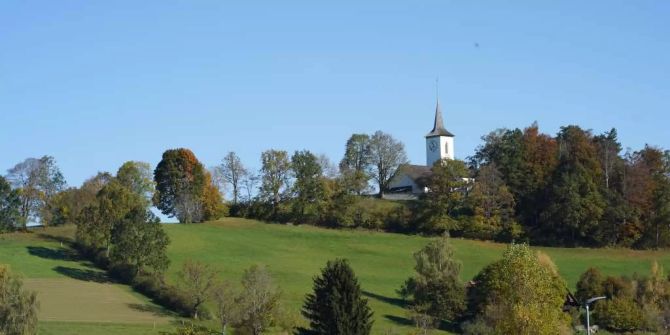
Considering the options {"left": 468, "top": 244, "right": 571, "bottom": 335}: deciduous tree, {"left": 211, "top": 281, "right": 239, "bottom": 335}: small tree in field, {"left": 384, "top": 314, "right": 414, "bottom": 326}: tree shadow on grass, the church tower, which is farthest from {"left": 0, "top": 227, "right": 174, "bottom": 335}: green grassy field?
the church tower

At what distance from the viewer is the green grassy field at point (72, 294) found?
6912 centimetres

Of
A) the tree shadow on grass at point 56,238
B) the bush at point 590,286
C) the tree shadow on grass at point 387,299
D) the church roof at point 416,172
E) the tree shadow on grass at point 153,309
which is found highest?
the church roof at point 416,172

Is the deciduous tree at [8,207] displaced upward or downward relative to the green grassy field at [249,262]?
upward

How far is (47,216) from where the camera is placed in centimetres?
12150

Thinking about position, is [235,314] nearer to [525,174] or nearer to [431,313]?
[431,313]

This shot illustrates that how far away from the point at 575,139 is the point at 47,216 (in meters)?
64.2

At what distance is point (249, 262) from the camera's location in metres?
97.5

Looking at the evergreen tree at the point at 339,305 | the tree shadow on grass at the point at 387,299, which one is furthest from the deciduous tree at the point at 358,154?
the evergreen tree at the point at 339,305

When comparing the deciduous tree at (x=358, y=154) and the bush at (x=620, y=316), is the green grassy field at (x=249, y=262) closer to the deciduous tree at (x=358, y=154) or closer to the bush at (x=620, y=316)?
the bush at (x=620, y=316)

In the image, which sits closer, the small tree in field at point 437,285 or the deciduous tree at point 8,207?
the small tree in field at point 437,285

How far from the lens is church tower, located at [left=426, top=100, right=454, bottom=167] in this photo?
16312cm

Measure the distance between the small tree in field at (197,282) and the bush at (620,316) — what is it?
29391mm

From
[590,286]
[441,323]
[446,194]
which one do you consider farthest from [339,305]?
[446,194]

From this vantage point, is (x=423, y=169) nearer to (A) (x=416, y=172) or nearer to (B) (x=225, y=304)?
(A) (x=416, y=172)
